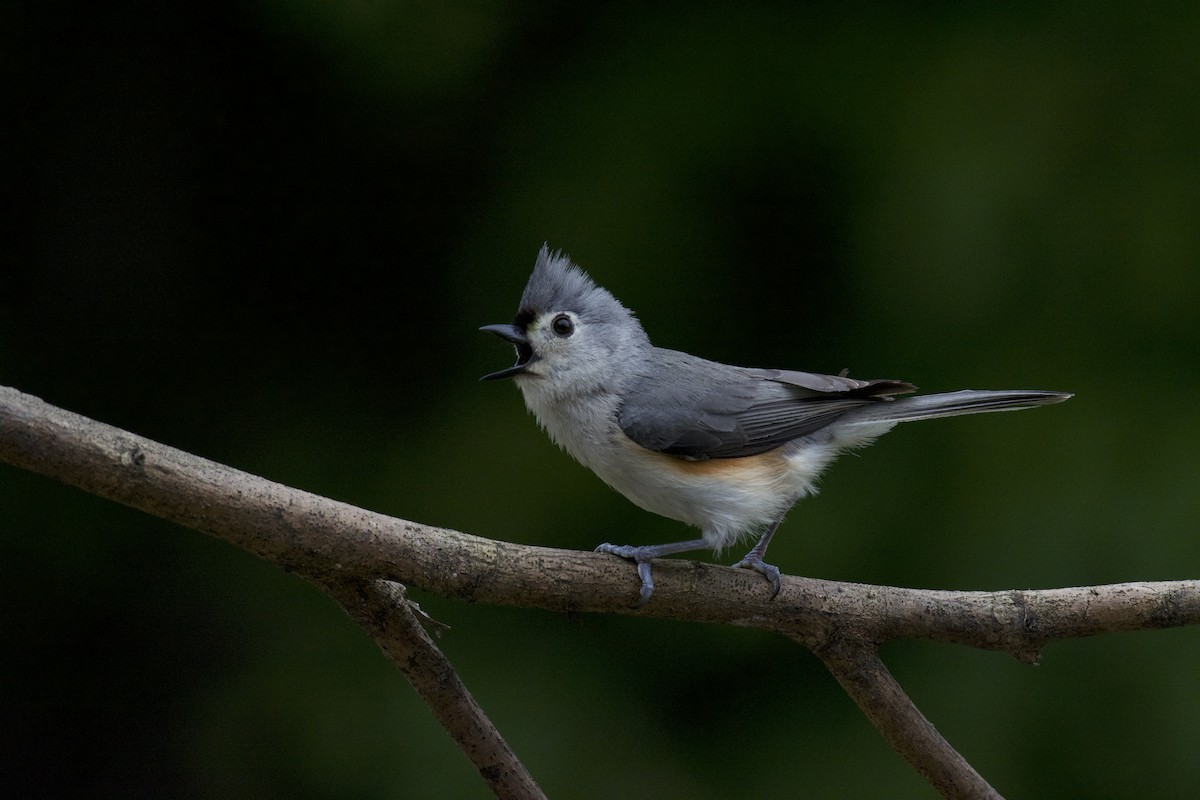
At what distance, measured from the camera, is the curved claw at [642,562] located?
194 cm

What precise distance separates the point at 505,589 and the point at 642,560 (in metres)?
0.29

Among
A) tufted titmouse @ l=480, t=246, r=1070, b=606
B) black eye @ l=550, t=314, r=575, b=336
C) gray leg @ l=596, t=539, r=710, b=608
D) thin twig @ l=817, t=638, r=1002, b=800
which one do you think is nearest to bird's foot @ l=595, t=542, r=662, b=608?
gray leg @ l=596, t=539, r=710, b=608

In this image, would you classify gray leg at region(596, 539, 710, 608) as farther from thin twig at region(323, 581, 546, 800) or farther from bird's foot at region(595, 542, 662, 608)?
thin twig at region(323, 581, 546, 800)

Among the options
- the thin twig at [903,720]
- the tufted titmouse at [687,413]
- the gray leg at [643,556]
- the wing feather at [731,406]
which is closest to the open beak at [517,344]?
the tufted titmouse at [687,413]

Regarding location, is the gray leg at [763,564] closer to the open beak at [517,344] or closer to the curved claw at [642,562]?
the curved claw at [642,562]

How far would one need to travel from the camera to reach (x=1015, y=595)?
1988 millimetres

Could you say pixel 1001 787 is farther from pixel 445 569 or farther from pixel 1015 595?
pixel 445 569

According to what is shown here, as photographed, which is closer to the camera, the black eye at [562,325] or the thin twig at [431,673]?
the thin twig at [431,673]

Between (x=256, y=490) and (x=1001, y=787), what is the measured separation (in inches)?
80.6

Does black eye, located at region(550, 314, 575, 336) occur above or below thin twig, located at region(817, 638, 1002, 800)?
above

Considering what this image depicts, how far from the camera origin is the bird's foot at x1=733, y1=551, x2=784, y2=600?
2027mm

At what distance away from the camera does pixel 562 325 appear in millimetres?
2287

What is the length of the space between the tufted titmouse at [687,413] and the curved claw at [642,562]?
0.38ft

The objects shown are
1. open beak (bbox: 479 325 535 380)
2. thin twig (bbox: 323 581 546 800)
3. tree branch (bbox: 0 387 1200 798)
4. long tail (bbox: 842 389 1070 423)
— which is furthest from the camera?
open beak (bbox: 479 325 535 380)
